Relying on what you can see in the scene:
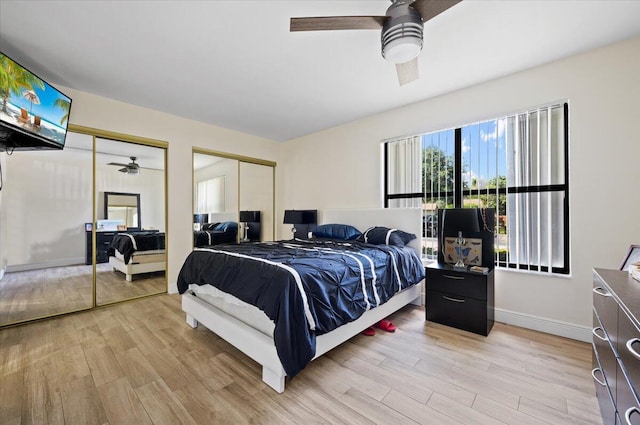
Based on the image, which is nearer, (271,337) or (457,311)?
(271,337)

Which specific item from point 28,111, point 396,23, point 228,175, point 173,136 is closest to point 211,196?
point 228,175

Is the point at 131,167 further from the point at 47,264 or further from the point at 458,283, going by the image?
the point at 458,283

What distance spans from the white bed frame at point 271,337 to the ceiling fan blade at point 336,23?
210cm

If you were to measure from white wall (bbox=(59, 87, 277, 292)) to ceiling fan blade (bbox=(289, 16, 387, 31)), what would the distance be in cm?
311

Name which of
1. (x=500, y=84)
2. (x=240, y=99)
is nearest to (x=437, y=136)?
(x=500, y=84)

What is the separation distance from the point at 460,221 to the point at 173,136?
4.24 meters

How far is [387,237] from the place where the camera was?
337cm

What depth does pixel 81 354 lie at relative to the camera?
219 cm

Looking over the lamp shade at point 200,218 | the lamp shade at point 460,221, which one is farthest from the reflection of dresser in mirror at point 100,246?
the lamp shade at point 460,221

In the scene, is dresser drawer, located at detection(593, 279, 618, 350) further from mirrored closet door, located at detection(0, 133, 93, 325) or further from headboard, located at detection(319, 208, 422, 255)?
mirrored closet door, located at detection(0, 133, 93, 325)

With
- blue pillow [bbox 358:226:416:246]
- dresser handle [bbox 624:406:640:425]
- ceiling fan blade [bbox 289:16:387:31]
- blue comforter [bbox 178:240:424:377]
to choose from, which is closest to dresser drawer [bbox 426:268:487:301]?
blue comforter [bbox 178:240:424:377]

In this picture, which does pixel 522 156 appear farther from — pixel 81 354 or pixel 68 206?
pixel 68 206

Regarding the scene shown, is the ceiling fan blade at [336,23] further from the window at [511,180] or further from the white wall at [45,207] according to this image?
the white wall at [45,207]

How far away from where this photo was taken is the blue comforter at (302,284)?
169 centimetres
